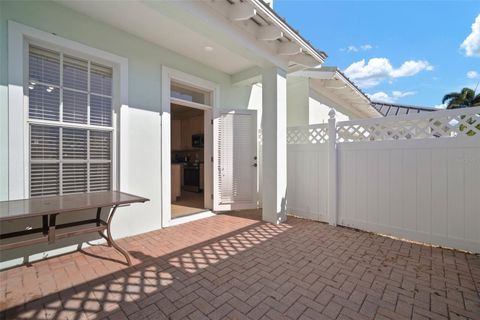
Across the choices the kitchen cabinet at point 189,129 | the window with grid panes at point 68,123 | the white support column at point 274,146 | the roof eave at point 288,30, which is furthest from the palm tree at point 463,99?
the window with grid panes at point 68,123

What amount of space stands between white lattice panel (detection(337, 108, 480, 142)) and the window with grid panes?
382cm

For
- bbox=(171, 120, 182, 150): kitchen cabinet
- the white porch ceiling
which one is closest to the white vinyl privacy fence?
the white porch ceiling

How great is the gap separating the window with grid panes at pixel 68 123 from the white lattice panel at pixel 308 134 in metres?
3.24

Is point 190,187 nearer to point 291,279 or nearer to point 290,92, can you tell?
point 290,92

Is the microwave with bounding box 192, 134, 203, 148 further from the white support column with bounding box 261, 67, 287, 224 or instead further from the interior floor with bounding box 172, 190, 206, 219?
the white support column with bounding box 261, 67, 287, 224

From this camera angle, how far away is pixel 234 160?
180 inches

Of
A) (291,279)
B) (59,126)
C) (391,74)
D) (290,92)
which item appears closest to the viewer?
(291,279)

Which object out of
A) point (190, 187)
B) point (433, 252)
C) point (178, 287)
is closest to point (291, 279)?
point (178, 287)

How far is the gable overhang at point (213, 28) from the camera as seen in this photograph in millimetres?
2508

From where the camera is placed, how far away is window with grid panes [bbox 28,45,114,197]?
8.07 ft

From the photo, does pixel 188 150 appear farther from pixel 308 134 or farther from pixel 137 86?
pixel 308 134

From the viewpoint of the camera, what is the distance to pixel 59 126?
8.55 ft

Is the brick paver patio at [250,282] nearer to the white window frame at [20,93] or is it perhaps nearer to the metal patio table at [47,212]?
the metal patio table at [47,212]

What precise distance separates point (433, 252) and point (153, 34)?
494cm
